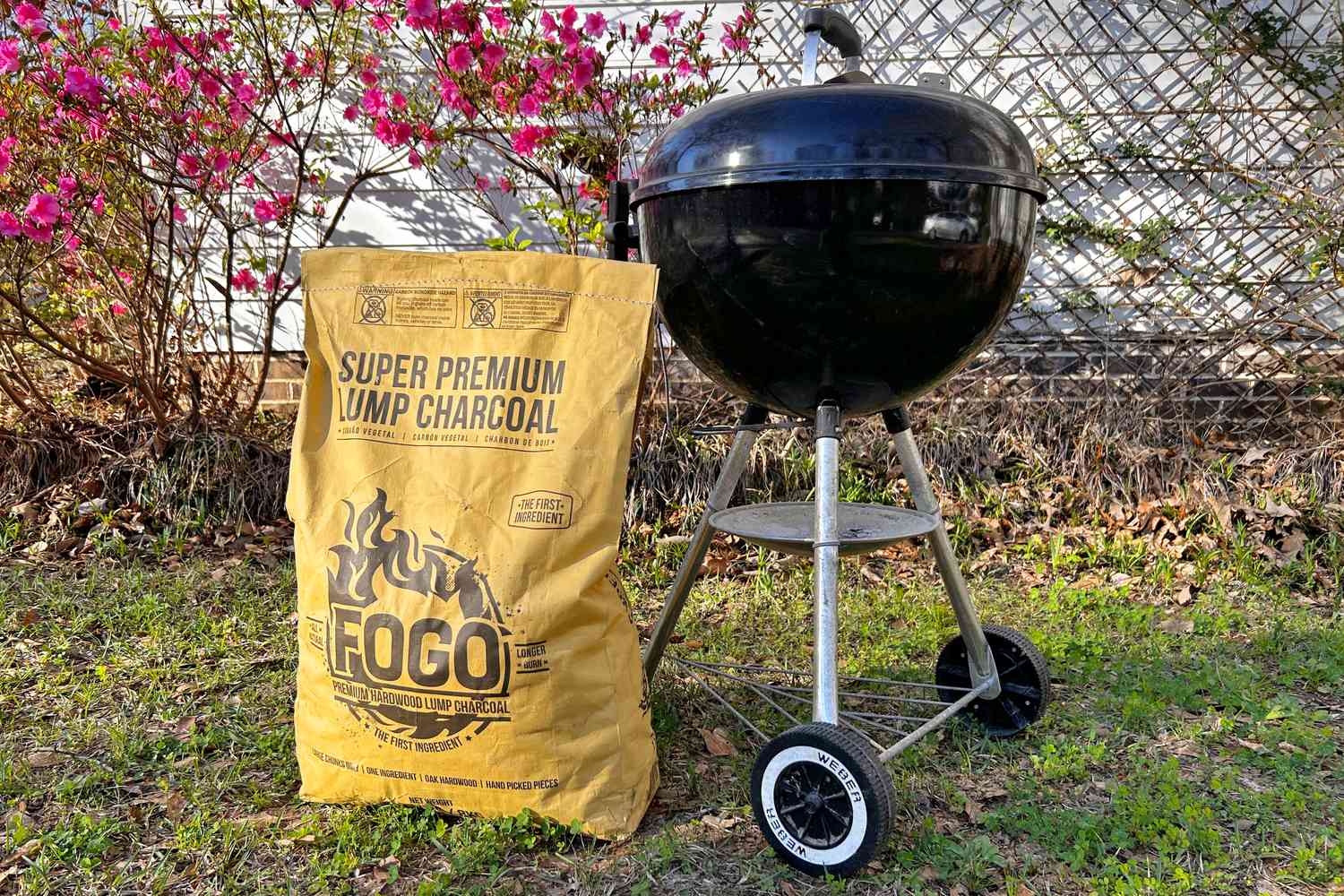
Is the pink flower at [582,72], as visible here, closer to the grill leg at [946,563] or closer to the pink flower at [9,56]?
the pink flower at [9,56]

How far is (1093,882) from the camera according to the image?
155 centimetres

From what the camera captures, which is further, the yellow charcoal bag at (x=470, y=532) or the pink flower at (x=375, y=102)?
the pink flower at (x=375, y=102)

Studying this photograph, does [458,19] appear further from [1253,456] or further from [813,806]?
[1253,456]

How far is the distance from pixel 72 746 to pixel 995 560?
2.69 meters

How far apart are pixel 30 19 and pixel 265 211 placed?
2.98ft

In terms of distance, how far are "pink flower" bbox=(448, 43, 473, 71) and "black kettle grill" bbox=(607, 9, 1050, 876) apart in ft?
6.19

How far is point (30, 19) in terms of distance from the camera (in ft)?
9.49

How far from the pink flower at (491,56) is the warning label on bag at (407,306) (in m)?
1.97

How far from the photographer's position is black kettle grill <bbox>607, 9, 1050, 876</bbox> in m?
1.50

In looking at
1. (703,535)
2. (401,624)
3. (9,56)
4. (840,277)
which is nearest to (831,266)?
(840,277)

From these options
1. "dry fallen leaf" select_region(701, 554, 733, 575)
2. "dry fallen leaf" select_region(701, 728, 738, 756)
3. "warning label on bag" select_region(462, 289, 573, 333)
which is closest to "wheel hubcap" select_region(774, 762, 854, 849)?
"dry fallen leaf" select_region(701, 728, 738, 756)

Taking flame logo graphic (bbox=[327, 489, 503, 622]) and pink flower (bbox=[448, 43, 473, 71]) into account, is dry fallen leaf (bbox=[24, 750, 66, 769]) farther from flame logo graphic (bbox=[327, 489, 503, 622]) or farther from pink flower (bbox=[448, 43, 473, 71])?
pink flower (bbox=[448, 43, 473, 71])

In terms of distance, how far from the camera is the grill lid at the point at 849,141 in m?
1.48

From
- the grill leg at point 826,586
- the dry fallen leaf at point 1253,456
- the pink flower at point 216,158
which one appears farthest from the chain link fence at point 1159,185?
the grill leg at point 826,586
